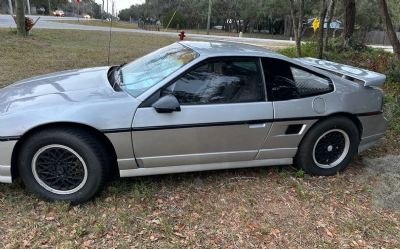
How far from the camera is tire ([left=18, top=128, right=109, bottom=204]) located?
2.99 m

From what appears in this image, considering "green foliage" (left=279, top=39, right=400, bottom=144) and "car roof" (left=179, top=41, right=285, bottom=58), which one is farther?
"green foliage" (left=279, top=39, right=400, bottom=144)

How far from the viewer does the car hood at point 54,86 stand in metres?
3.26

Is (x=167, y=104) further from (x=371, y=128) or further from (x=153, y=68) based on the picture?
(x=371, y=128)

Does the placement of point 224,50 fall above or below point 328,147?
above

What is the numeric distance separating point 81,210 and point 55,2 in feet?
281

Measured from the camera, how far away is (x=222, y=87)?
3414 mm

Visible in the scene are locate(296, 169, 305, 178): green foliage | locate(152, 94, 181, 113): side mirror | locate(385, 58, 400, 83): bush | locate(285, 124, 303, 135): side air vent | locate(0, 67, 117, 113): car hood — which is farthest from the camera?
locate(385, 58, 400, 83): bush

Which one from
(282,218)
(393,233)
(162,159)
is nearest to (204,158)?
(162,159)

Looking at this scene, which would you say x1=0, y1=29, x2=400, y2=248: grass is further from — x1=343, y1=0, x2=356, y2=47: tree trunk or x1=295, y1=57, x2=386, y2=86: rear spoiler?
x1=343, y1=0, x2=356, y2=47: tree trunk

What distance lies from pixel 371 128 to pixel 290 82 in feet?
3.83

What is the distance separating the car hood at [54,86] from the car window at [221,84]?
2.36 ft

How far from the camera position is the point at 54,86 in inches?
138

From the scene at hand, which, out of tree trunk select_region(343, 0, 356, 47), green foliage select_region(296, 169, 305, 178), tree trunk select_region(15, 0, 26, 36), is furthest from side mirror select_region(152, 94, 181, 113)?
tree trunk select_region(15, 0, 26, 36)

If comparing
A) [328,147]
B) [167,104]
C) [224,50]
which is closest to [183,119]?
[167,104]
